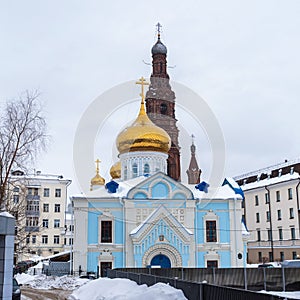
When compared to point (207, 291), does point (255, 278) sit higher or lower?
lower

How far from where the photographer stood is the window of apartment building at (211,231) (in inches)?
1286

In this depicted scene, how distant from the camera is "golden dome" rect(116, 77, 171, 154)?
122 feet

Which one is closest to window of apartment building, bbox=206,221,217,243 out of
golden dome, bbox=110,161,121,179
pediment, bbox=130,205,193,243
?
pediment, bbox=130,205,193,243

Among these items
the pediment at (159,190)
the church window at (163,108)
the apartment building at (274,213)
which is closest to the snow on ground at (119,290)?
the pediment at (159,190)

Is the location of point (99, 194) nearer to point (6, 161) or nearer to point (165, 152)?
point (165, 152)

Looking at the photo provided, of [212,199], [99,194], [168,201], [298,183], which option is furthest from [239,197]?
[298,183]

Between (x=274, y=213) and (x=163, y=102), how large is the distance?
19114 millimetres

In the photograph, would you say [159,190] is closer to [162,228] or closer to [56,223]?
[162,228]

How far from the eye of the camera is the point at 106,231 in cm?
3162

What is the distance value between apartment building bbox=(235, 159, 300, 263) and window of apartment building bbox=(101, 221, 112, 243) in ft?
65.8

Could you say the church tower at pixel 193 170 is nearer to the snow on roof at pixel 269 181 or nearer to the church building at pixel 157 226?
the snow on roof at pixel 269 181

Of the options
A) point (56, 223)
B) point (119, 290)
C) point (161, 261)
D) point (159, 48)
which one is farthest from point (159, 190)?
point (159, 48)

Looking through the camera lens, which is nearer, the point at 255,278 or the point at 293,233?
the point at 255,278

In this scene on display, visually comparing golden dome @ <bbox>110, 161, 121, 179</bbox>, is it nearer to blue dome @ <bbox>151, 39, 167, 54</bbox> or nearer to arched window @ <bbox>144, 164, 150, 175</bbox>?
arched window @ <bbox>144, 164, 150, 175</bbox>
